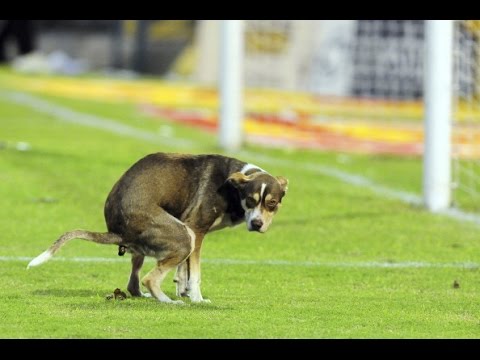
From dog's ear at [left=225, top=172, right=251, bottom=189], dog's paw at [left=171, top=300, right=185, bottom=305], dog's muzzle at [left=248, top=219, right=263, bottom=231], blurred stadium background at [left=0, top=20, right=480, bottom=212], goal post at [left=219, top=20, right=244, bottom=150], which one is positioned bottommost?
blurred stadium background at [left=0, top=20, right=480, bottom=212]

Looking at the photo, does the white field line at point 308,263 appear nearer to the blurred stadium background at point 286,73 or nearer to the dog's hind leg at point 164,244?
the dog's hind leg at point 164,244

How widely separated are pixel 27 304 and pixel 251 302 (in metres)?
1.72

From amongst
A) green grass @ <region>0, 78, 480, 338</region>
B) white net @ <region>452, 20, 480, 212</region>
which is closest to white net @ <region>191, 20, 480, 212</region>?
white net @ <region>452, 20, 480, 212</region>

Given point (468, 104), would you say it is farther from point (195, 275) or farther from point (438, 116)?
point (195, 275)

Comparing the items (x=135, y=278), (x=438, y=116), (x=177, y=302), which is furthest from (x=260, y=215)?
(x=438, y=116)

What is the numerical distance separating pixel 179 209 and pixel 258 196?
71 cm

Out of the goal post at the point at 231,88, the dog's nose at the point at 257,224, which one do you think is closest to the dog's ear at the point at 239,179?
the dog's nose at the point at 257,224

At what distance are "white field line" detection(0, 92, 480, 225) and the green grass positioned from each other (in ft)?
1.15

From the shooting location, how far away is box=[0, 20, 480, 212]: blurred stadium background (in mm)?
31656

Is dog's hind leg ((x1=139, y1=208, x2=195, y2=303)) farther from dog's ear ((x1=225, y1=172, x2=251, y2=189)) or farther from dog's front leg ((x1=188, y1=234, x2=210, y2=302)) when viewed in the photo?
dog's ear ((x1=225, y1=172, x2=251, y2=189))

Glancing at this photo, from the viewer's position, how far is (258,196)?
11.1 meters

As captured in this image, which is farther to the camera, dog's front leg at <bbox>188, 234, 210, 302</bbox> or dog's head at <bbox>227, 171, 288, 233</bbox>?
dog's front leg at <bbox>188, 234, 210, 302</bbox>

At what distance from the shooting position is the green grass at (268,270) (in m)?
10.2
